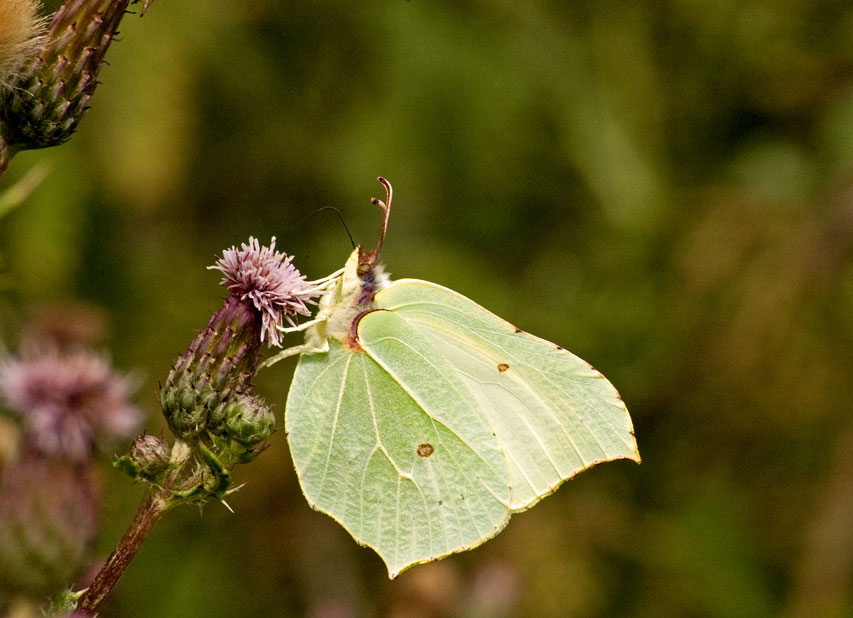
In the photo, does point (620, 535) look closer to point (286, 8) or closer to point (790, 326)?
point (790, 326)

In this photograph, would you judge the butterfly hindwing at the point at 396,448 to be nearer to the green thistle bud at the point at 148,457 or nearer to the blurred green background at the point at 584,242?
the green thistle bud at the point at 148,457

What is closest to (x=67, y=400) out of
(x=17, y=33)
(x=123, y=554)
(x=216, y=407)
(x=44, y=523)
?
(x=44, y=523)

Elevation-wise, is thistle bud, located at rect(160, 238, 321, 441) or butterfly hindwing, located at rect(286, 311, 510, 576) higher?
thistle bud, located at rect(160, 238, 321, 441)

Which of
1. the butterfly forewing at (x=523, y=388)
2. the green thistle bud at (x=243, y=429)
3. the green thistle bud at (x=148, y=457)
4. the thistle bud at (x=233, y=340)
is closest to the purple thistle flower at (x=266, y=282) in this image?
the thistle bud at (x=233, y=340)

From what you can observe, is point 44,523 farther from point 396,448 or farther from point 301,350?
point 396,448

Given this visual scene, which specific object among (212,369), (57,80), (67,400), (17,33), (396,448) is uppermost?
(17,33)

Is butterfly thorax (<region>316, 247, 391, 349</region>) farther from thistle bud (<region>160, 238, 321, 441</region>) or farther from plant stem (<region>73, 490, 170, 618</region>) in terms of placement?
plant stem (<region>73, 490, 170, 618</region>)

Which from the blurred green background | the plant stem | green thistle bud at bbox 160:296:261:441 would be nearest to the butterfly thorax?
green thistle bud at bbox 160:296:261:441

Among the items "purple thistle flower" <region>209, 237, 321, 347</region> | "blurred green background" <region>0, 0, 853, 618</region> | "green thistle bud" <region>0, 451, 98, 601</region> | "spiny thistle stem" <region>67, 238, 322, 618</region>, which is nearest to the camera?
"spiny thistle stem" <region>67, 238, 322, 618</region>
